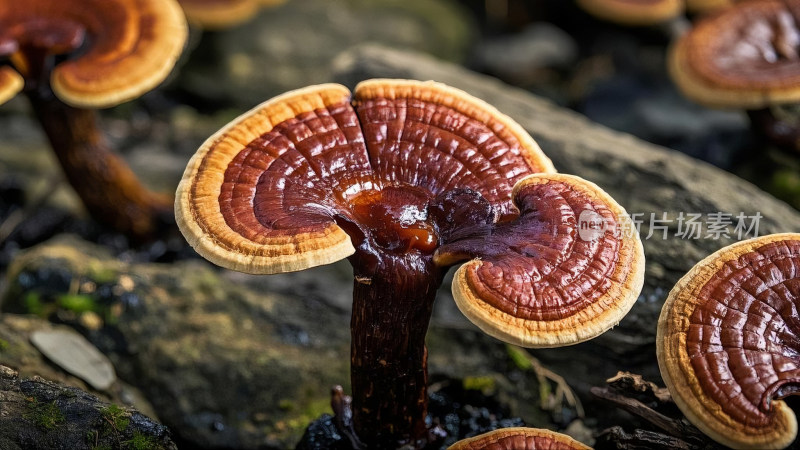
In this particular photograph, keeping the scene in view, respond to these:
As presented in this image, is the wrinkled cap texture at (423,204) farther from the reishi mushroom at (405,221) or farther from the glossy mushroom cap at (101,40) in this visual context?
the glossy mushroom cap at (101,40)

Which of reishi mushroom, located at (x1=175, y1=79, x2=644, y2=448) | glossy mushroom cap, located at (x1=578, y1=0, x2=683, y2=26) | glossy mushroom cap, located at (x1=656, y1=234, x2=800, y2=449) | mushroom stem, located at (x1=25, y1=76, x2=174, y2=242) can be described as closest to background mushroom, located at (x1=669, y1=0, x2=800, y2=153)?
glossy mushroom cap, located at (x1=578, y1=0, x2=683, y2=26)

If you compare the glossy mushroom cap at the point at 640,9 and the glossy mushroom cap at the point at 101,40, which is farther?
the glossy mushroom cap at the point at 640,9

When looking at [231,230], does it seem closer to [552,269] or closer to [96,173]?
[552,269]

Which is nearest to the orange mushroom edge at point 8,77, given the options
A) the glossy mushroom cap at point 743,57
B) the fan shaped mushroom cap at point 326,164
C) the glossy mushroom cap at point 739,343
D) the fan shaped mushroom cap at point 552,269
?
the fan shaped mushroom cap at point 326,164

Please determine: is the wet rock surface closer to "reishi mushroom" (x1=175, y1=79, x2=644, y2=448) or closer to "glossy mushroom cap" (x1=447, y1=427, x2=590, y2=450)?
"reishi mushroom" (x1=175, y1=79, x2=644, y2=448)

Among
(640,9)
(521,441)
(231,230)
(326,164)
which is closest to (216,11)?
(640,9)

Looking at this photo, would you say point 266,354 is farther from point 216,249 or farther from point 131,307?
point 216,249
